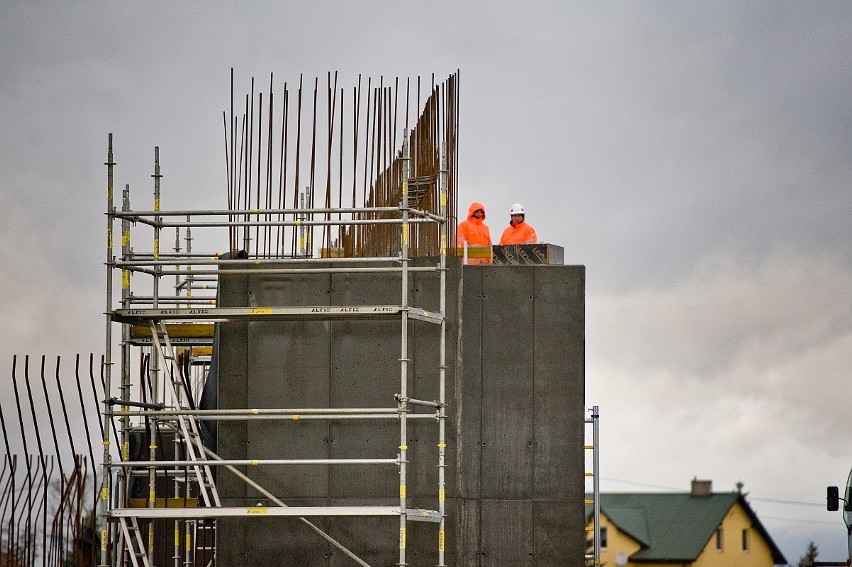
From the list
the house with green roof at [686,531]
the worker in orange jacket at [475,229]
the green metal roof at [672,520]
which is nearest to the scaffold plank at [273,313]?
the worker in orange jacket at [475,229]

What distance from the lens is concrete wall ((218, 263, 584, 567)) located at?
17.6 metres

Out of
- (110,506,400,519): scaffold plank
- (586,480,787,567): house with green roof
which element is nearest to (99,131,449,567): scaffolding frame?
(110,506,400,519): scaffold plank

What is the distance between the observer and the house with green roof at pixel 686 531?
79.5m

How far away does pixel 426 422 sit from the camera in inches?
698

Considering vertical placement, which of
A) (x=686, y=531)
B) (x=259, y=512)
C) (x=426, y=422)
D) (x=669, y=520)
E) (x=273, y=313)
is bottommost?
(x=686, y=531)

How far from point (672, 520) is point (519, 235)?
204ft

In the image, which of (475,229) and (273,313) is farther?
(475,229)

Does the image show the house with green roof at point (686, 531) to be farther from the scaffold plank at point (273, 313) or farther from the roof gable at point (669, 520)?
the scaffold plank at point (273, 313)

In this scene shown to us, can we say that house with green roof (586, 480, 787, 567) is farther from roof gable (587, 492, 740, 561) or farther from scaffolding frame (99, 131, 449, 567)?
scaffolding frame (99, 131, 449, 567)

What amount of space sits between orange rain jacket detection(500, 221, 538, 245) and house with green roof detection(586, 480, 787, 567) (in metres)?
57.2

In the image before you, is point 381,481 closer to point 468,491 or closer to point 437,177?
point 468,491

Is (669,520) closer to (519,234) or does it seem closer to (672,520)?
(672,520)

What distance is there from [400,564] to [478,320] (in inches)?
111

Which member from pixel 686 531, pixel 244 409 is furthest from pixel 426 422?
pixel 686 531
